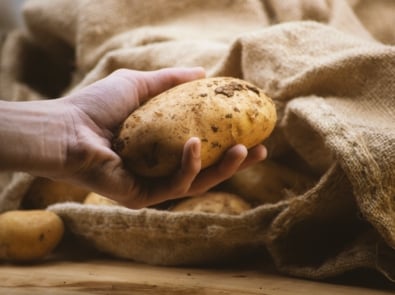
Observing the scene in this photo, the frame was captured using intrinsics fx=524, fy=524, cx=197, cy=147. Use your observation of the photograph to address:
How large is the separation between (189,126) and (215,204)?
0.66 feet

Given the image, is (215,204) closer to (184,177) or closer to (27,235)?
(184,177)

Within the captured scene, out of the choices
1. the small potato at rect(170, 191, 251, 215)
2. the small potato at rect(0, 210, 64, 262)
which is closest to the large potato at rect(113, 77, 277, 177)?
the small potato at rect(170, 191, 251, 215)

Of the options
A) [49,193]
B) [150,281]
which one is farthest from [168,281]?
[49,193]

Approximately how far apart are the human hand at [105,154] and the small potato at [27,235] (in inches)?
7.3

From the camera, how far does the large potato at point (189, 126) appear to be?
688 millimetres

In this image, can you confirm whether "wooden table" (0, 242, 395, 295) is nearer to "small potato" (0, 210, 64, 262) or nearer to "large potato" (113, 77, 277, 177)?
"small potato" (0, 210, 64, 262)

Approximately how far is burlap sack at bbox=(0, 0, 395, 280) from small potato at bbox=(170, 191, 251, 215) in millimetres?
47

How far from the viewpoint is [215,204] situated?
33.3 inches

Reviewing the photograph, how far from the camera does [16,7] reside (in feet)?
5.43

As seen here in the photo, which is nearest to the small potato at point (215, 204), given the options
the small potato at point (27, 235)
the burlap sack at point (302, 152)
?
the burlap sack at point (302, 152)

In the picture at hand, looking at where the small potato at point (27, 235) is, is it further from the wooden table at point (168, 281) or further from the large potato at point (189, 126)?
the large potato at point (189, 126)

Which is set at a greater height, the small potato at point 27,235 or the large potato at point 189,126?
the large potato at point 189,126

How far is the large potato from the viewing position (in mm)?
688

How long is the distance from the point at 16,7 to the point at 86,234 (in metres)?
1.03
